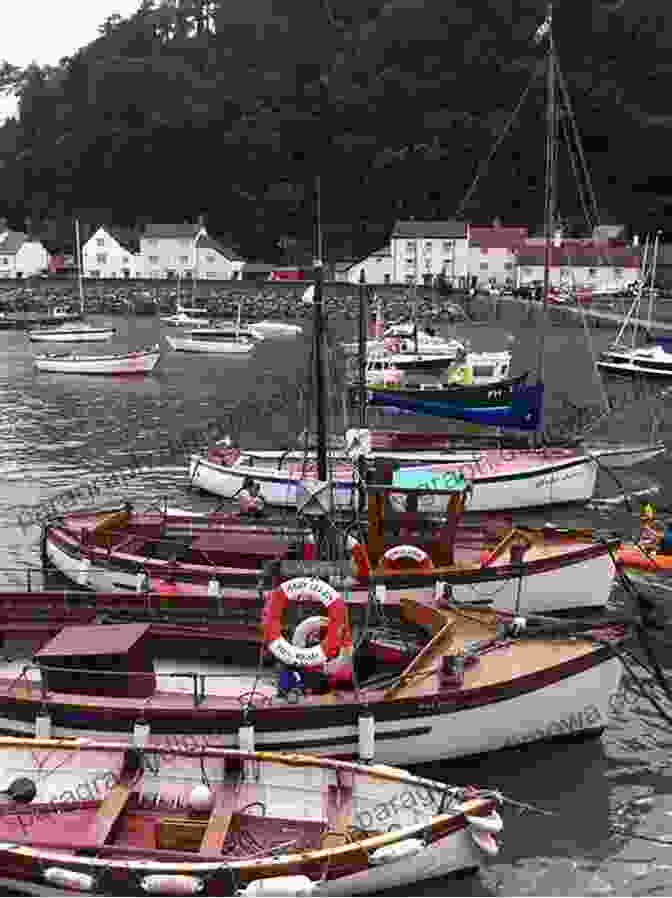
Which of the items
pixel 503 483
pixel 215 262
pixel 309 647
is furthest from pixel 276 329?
pixel 309 647

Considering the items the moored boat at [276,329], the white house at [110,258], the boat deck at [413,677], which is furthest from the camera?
the white house at [110,258]

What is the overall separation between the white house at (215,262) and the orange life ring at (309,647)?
354 ft

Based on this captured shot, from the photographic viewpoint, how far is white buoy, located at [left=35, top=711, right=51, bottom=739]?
14100 millimetres

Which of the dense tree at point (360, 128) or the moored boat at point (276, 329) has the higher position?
the dense tree at point (360, 128)

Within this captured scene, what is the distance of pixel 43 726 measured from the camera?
1412cm

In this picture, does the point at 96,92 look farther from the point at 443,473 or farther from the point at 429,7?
the point at 443,473

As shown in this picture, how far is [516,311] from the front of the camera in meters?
93.5

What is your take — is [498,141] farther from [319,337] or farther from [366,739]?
[366,739]

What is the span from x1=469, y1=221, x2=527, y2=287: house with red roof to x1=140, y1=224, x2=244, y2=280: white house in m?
28.2

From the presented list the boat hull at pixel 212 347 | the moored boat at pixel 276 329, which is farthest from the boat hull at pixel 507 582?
the moored boat at pixel 276 329

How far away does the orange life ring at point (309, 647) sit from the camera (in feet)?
48.9

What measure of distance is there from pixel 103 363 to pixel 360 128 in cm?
8120

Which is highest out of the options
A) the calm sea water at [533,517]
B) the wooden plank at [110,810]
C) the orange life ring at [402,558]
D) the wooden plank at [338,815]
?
the orange life ring at [402,558]

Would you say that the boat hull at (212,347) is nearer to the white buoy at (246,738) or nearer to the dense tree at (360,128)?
the dense tree at (360,128)
